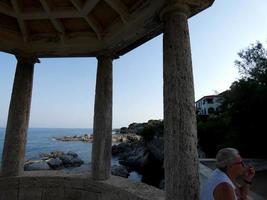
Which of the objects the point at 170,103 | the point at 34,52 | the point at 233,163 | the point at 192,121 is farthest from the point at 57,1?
the point at 233,163

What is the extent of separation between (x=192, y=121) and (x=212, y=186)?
5.02 ft

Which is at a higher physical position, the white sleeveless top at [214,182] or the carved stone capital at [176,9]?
the carved stone capital at [176,9]

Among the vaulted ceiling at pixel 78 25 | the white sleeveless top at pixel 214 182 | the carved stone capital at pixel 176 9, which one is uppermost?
the vaulted ceiling at pixel 78 25

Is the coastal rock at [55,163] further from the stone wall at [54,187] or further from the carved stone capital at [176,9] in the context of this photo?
the carved stone capital at [176,9]

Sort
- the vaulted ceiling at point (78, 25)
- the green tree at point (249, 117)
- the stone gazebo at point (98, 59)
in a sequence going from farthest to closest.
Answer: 1. the green tree at point (249, 117)
2. the vaulted ceiling at point (78, 25)
3. the stone gazebo at point (98, 59)

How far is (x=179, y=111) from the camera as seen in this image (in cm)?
391

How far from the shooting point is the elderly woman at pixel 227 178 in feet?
7.90

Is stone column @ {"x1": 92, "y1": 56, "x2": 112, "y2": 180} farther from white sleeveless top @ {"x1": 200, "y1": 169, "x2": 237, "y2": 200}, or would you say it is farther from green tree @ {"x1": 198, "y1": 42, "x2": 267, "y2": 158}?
green tree @ {"x1": 198, "y1": 42, "x2": 267, "y2": 158}

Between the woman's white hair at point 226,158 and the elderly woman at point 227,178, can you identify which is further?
the woman's white hair at point 226,158

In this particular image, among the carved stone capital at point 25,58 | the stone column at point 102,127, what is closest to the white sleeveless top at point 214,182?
the stone column at point 102,127

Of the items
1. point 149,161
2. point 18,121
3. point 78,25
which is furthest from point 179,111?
point 149,161

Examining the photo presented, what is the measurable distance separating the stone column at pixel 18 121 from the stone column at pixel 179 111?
188 inches

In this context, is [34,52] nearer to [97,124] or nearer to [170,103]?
[97,124]

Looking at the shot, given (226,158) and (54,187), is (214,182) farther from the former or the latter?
(54,187)
